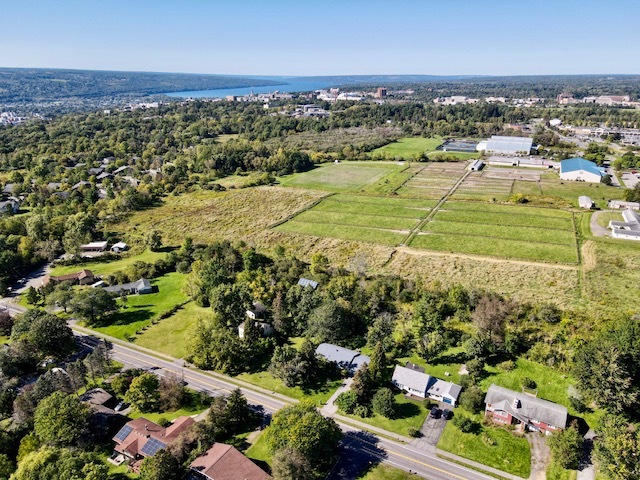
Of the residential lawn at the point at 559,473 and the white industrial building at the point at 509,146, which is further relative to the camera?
the white industrial building at the point at 509,146

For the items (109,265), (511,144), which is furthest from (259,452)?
(511,144)

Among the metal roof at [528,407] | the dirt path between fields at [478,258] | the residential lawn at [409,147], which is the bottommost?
the metal roof at [528,407]

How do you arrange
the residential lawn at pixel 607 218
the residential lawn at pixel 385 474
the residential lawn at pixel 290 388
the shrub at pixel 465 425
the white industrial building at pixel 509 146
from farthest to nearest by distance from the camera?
the white industrial building at pixel 509 146 → the residential lawn at pixel 607 218 → the residential lawn at pixel 290 388 → the shrub at pixel 465 425 → the residential lawn at pixel 385 474

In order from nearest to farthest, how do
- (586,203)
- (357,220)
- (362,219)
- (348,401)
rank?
(348,401), (357,220), (362,219), (586,203)

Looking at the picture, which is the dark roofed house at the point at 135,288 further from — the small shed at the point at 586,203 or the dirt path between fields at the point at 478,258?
the small shed at the point at 586,203

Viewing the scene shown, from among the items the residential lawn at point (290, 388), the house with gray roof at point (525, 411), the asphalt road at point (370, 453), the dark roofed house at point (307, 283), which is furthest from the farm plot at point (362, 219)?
the asphalt road at point (370, 453)

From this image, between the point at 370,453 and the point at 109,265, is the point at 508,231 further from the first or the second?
the point at 109,265
